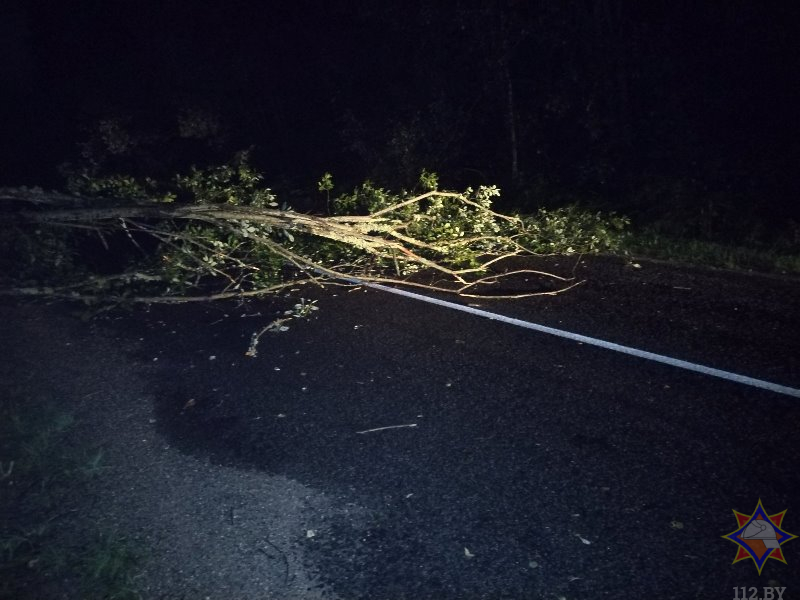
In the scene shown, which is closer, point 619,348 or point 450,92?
point 619,348

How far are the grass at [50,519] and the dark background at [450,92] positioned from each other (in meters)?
8.65

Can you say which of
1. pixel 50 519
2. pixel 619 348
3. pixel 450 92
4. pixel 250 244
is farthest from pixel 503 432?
pixel 450 92

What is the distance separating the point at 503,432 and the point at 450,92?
33.8ft

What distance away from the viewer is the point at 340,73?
1725 cm

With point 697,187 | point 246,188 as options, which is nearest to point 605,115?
point 697,187

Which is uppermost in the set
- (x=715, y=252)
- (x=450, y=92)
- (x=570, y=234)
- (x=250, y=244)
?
(x=450, y=92)

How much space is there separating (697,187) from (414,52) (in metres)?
5.99

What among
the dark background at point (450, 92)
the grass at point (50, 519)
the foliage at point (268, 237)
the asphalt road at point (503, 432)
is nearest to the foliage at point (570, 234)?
the foliage at point (268, 237)

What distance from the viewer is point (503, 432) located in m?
4.68

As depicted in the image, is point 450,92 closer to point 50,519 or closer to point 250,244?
point 250,244

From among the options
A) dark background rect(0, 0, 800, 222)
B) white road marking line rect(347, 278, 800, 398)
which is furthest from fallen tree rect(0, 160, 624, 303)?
dark background rect(0, 0, 800, 222)

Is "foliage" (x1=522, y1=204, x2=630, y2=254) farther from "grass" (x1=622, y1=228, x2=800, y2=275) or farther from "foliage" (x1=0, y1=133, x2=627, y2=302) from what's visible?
"grass" (x1=622, y1=228, x2=800, y2=275)

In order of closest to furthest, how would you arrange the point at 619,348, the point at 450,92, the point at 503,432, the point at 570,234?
the point at 503,432 → the point at 619,348 → the point at 570,234 → the point at 450,92

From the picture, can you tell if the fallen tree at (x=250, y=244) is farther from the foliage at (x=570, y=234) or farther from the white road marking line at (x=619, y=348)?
the white road marking line at (x=619, y=348)
